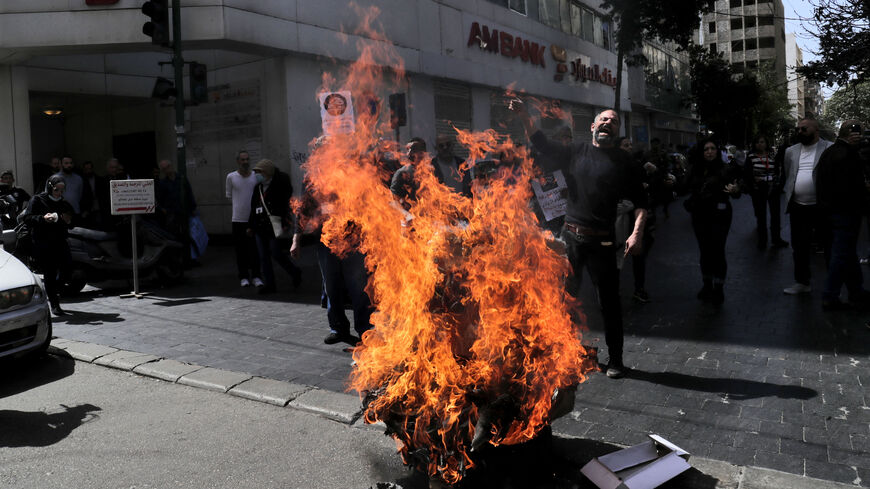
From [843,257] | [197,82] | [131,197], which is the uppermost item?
[197,82]

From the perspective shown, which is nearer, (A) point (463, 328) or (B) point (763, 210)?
(A) point (463, 328)

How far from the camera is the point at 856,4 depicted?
42.5ft

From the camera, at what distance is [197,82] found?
41.2ft

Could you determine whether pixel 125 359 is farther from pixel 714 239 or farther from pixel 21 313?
pixel 714 239

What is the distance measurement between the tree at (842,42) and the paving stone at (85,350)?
13.7 m

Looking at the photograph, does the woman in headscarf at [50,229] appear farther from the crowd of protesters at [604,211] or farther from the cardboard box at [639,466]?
the cardboard box at [639,466]

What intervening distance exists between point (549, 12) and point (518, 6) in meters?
2.72

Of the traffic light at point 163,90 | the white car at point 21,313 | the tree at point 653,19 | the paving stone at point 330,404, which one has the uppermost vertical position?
the tree at point 653,19

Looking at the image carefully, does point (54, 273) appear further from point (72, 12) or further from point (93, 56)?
Answer: point (93, 56)

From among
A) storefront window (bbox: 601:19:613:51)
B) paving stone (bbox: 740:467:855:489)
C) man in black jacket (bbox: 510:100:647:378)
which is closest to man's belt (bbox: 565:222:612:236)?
man in black jacket (bbox: 510:100:647:378)

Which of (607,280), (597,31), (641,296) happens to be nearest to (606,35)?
(597,31)

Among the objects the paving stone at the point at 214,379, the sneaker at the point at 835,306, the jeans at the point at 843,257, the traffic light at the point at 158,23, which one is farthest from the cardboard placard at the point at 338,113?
the sneaker at the point at 835,306

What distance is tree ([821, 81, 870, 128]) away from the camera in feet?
60.8

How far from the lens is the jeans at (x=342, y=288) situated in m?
6.56
